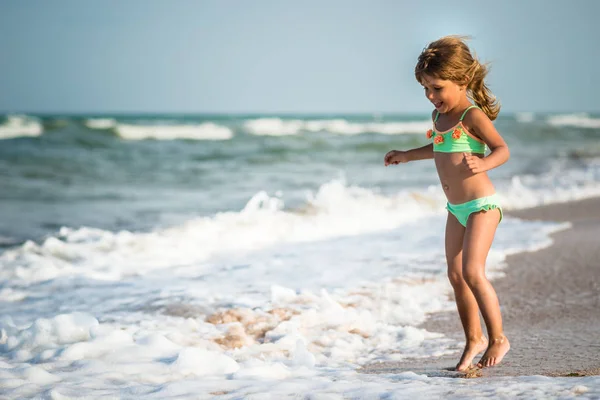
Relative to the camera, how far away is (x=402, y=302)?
414 centimetres

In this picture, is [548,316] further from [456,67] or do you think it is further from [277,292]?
[456,67]

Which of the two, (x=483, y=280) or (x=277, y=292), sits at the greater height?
(x=483, y=280)

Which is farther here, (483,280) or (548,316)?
(548,316)

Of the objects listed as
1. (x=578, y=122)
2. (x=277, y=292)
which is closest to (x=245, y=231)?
(x=277, y=292)

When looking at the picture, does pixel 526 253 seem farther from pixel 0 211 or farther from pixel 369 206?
pixel 0 211

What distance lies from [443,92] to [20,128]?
23.3 m

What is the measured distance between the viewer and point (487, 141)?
9.20 feet

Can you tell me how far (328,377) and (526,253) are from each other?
3.41 metres

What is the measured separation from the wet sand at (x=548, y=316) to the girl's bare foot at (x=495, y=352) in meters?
0.03

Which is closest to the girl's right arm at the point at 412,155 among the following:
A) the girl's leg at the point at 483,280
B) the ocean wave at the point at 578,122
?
the girl's leg at the point at 483,280

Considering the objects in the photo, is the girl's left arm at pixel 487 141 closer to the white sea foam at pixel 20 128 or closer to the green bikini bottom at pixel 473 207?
the green bikini bottom at pixel 473 207

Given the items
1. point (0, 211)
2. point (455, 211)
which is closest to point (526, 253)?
point (455, 211)

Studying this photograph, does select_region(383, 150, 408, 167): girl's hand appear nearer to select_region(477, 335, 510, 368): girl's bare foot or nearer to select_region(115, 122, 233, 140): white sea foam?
select_region(477, 335, 510, 368): girl's bare foot

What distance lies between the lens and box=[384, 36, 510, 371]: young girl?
2.76 m
